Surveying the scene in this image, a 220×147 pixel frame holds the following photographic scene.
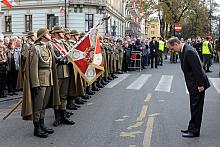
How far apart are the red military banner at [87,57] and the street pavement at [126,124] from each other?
109cm

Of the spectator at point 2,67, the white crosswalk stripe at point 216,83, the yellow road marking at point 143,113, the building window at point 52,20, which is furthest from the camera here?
the building window at point 52,20

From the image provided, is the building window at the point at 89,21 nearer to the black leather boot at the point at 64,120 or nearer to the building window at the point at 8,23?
the building window at the point at 8,23

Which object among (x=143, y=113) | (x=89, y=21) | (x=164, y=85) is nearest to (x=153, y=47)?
(x=164, y=85)

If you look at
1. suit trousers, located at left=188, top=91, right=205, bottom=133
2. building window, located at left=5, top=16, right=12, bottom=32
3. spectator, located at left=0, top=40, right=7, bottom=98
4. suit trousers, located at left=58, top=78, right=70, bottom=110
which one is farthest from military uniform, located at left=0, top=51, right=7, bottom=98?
building window, located at left=5, top=16, right=12, bottom=32

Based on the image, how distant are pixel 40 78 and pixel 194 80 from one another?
2.96m

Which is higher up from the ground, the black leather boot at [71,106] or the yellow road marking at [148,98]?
the yellow road marking at [148,98]

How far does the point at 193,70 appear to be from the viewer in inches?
293

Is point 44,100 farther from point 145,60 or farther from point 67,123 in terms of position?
point 145,60

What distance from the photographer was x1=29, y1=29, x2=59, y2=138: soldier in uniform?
24.2 feet

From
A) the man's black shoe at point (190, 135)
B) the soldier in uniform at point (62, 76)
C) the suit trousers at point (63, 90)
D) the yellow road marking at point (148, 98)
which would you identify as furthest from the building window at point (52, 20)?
the man's black shoe at point (190, 135)

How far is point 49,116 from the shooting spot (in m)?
9.60

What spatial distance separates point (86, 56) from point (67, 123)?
158 centimetres

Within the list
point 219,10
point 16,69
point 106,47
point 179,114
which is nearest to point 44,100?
point 179,114

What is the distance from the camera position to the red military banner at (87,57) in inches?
343
